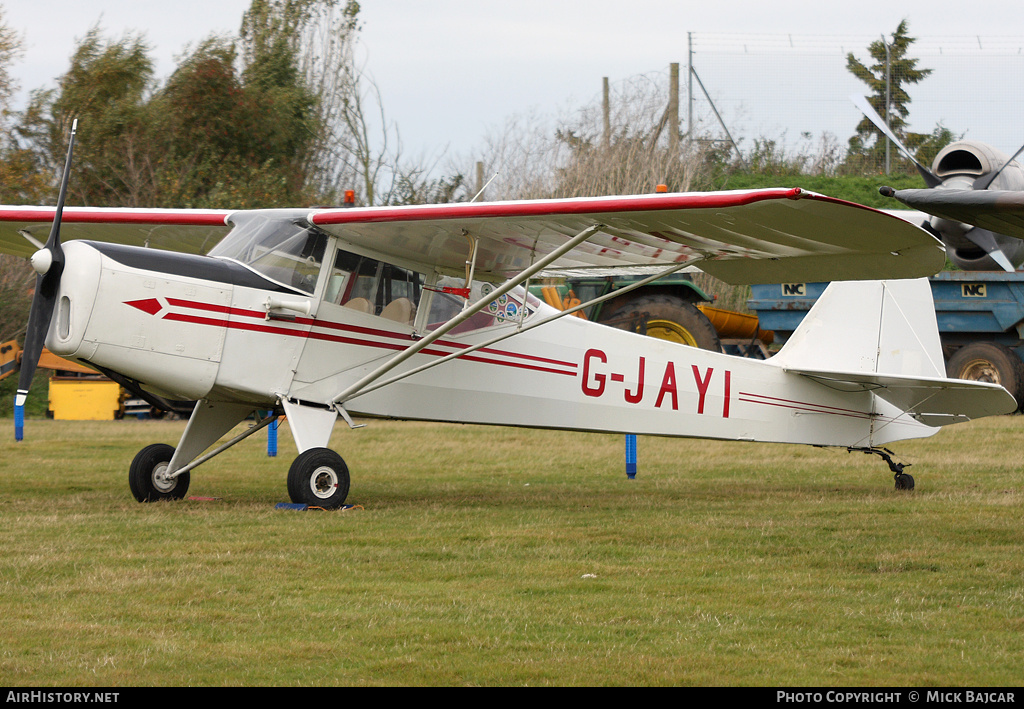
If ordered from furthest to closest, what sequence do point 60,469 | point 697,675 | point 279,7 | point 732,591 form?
point 279,7 < point 60,469 < point 732,591 < point 697,675

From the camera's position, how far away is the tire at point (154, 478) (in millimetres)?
8992

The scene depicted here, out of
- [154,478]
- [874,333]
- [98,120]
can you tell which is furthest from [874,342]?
[98,120]

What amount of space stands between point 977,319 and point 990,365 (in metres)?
0.83

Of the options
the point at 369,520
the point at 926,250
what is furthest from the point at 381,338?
the point at 926,250

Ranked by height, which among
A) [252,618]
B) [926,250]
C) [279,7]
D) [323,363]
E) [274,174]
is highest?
[279,7]

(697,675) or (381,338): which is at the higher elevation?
(381,338)

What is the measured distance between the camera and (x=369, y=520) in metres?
8.02

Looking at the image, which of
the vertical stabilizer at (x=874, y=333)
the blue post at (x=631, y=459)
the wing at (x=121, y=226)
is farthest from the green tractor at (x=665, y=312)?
the wing at (x=121, y=226)

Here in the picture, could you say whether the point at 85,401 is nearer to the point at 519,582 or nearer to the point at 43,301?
the point at 43,301

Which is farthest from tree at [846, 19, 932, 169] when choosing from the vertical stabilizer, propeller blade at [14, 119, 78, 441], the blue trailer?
propeller blade at [14, 119, 78, 441]

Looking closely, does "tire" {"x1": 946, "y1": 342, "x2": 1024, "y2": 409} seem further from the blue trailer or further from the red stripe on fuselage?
the red stripe on fuselage

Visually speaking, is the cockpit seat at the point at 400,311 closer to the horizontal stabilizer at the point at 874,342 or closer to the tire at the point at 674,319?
the horizontal stabilizer at the point at 874,342

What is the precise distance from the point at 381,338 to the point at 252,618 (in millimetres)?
4479
